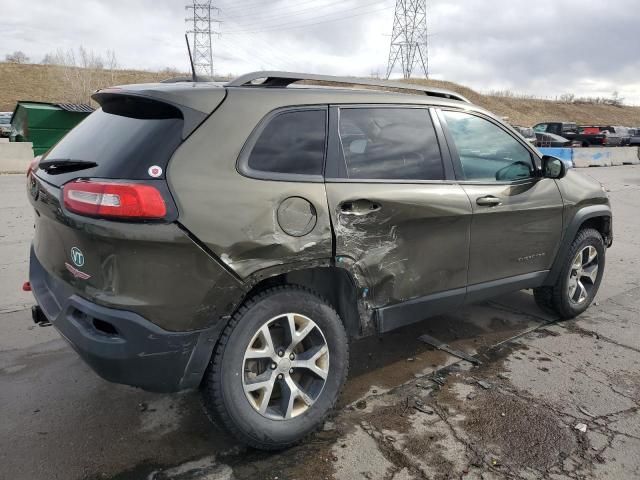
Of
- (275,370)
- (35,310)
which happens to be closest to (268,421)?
(275,370)

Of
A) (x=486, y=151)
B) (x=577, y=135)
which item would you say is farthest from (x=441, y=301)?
(x=577, y=135)

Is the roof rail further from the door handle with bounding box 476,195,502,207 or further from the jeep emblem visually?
the jeep emblem

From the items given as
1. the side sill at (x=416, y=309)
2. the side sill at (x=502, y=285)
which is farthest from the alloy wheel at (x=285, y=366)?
the side sill at (x=502, y=285)

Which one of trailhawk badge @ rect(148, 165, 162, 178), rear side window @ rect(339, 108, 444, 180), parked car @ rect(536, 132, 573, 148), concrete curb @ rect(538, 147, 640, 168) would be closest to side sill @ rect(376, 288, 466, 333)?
rear side window @ rect(339, 108, 444, 180)

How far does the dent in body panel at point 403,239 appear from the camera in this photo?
283 cm

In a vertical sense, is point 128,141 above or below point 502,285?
above

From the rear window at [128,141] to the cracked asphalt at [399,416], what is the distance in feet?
4.56

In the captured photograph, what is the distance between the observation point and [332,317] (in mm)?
2799

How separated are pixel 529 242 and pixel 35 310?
3335 millimetres

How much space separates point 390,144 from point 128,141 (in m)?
1.51

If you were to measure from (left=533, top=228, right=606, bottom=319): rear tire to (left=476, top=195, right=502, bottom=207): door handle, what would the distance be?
3.78 feet

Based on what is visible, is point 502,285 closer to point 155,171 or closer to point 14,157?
point 155,171

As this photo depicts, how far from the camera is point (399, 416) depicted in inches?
120

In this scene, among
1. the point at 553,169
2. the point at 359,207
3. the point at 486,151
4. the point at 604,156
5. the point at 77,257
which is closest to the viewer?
the point at 77,257
